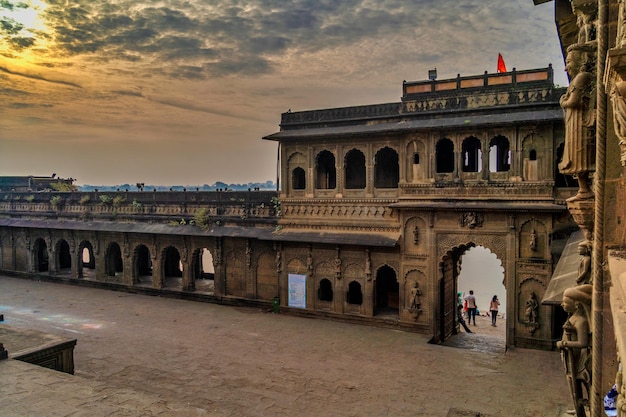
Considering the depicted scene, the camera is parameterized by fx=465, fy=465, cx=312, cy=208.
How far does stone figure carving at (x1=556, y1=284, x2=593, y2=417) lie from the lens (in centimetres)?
575

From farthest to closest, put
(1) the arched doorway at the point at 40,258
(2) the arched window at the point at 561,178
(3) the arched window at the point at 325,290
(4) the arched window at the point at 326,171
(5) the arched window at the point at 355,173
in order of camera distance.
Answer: (1) the arched doorway at the point at 40,258, (5) the arched window at the point at 355,173, (4) the arched window at the point at 326,171, (3) the arched window at the point at 325,290, (2) the arched window at the point at 561,178

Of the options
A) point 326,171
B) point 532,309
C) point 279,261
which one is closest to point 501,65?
point 326,171

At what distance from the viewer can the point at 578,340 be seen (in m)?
5.91

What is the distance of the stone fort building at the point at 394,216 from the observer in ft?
52.2

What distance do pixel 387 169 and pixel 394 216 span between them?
3.29 metres

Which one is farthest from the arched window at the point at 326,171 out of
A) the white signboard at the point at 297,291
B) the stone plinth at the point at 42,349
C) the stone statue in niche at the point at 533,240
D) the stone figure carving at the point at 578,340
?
the stone figure carving at the point at 578,340

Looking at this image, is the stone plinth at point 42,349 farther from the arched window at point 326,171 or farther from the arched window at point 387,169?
the arched window at point 387,169

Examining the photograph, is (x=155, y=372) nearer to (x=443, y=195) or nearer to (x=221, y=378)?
(x=221, y=378)

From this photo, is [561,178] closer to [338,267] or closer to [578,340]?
[338,267]

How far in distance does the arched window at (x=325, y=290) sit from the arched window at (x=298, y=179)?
14.4 feet

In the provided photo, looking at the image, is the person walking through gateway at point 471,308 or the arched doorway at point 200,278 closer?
the person walking through gateway at point 471,308

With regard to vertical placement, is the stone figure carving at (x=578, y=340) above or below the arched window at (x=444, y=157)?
below

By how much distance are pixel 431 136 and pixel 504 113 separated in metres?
2.64

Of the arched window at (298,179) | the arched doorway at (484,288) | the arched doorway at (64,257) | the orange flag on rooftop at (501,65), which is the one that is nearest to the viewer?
the orange flag on rooftop at (501,65)
